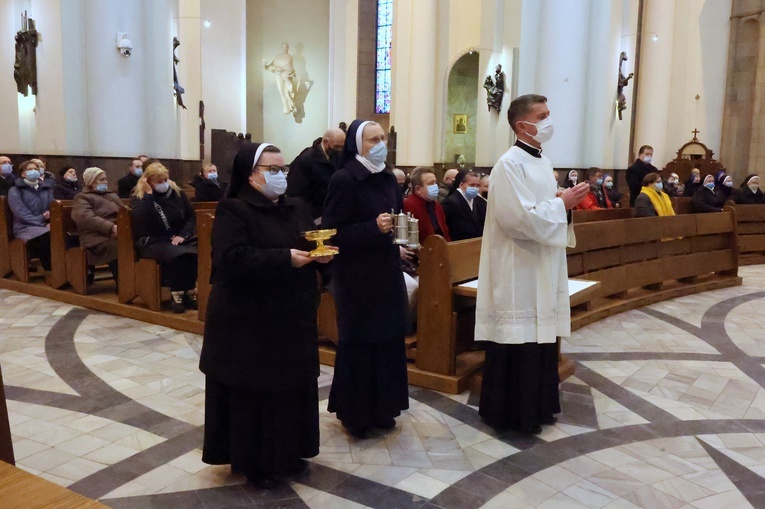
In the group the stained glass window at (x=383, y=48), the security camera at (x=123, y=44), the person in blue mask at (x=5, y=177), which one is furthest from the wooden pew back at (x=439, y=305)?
the stained glass window at (x=383, y=48)

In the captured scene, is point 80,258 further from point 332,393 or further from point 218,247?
point 218,247

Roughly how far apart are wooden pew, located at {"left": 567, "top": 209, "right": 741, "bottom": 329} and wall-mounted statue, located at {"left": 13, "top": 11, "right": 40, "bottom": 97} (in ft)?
32.2

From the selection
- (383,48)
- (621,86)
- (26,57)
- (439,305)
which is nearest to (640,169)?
(621,86)

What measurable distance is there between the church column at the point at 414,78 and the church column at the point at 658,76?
595cm

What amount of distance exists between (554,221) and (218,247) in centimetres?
185

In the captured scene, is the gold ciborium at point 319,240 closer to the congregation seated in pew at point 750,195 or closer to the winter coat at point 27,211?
the winter coat at point 27,211

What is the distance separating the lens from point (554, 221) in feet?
12.2

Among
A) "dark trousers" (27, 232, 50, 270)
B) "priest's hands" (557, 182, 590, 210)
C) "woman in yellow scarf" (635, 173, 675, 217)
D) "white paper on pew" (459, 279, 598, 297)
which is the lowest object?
"dark trousers" (27, 232, 50, 270)

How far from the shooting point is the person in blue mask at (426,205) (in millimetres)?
5266

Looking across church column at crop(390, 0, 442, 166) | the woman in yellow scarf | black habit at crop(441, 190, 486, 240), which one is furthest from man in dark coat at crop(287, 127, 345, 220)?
church column at crop(390, 0, 442, 166)

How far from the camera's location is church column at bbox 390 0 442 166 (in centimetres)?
1725

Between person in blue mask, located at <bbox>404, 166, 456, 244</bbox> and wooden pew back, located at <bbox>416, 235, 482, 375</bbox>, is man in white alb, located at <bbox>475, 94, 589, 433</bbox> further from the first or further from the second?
person in blue mask, located at <bbox>404, 166, 456, 244</bbox>

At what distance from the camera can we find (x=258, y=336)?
307cm

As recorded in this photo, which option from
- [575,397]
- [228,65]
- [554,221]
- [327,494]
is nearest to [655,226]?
[575,397]
